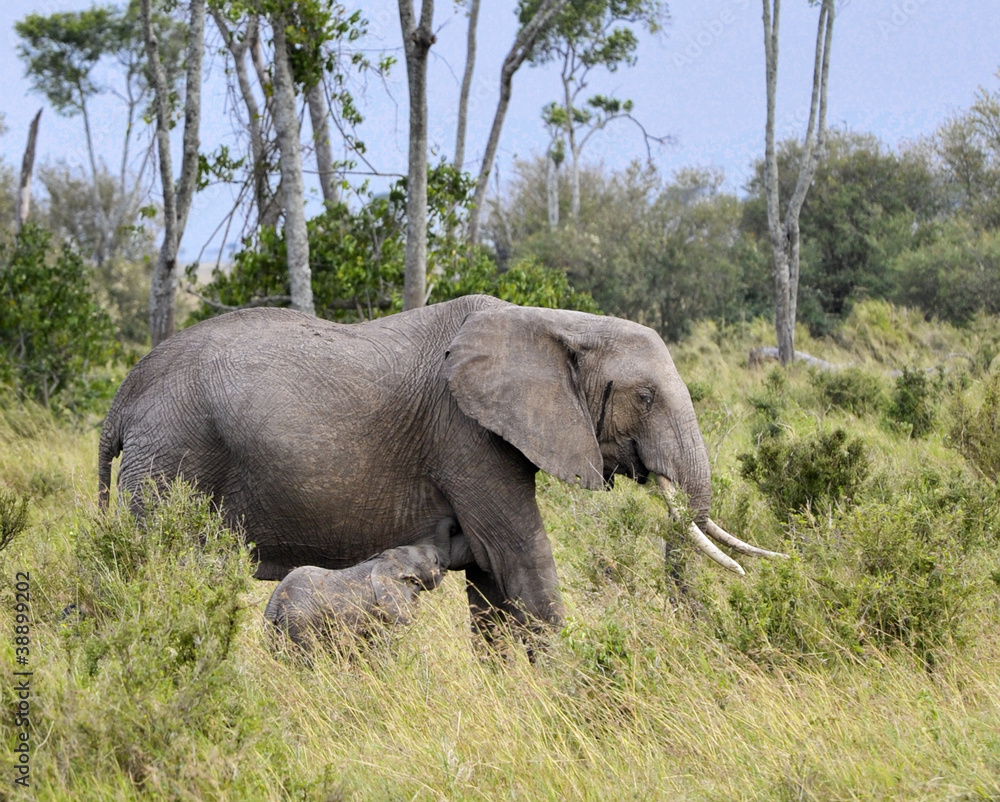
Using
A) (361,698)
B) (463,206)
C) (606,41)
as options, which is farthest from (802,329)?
(361,698)

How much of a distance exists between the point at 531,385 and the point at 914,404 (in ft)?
22.7

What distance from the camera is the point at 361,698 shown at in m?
4.79

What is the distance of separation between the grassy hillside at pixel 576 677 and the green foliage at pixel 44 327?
664 centimetres

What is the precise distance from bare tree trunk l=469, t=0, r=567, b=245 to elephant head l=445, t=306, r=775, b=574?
693 cm

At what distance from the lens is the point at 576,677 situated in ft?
15.9

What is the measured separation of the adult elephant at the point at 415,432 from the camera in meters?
5.56

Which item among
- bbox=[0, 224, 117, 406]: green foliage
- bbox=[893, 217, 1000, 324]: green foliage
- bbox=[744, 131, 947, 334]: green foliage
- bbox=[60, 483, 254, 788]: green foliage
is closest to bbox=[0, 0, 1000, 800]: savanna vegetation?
bbox=[60, 483, 254, 788]: green foliage

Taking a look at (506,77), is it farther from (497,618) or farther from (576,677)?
(576,677)

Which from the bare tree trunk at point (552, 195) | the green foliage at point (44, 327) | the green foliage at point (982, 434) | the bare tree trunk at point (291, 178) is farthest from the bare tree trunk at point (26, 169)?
the bare tree trunk at point (552, 195)

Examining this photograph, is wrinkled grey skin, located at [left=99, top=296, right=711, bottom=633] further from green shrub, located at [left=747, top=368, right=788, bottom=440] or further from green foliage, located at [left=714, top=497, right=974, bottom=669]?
green shrub, located at [left=747, top=368, right=788, bottom=440]

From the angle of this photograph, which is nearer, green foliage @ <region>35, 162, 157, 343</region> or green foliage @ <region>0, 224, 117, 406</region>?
green foliage @ <region>0, 224, 117, 406</region>

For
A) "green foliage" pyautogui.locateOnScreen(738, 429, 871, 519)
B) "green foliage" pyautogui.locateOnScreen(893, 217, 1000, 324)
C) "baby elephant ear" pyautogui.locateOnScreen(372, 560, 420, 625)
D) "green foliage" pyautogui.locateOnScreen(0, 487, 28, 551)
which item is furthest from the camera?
"green foliage" pyautogui.locateOnScreen(893, 217, 1000, 324)

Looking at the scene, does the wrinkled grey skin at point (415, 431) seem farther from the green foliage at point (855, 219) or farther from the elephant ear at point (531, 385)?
the green foliage at point (855, 219)

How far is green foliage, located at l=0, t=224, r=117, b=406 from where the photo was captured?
13.1 m
